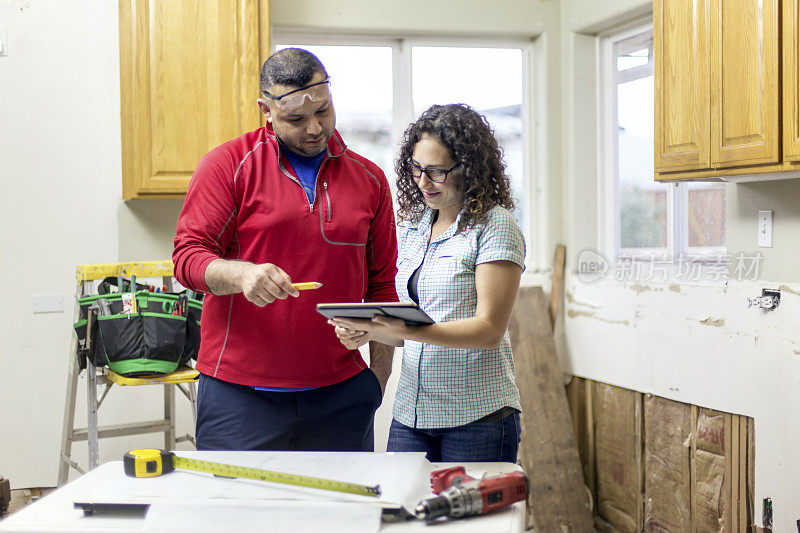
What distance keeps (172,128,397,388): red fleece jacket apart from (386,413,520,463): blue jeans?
22cm

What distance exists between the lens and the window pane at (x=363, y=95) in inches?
149

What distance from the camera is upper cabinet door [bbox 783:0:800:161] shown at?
2154mm

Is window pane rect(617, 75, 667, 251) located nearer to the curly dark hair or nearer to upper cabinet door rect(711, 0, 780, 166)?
upper cabinet door rect(711, 0, 780, 166)

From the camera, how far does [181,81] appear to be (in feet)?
10.4

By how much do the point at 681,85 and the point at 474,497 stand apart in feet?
6.26

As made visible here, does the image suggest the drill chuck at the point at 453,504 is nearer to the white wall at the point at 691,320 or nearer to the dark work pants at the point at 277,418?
the dark work pants at the point at 277,418

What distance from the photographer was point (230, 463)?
4.73ft

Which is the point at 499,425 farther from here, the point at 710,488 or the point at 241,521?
the point at 710,488

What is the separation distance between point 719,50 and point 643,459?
5.66 ft

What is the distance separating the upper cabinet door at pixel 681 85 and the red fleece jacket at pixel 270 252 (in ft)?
4.43

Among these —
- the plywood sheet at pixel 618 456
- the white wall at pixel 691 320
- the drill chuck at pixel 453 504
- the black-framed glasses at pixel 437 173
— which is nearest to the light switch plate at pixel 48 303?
the black-framed glasses at pixel 437 173

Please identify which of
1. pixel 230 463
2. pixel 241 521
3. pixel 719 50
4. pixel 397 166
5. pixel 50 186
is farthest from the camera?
pixel 50 186

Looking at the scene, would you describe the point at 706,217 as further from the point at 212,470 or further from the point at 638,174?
the point at 212,470

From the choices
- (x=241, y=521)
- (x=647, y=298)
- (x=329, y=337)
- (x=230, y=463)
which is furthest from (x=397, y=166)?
(x=647, y=298)
